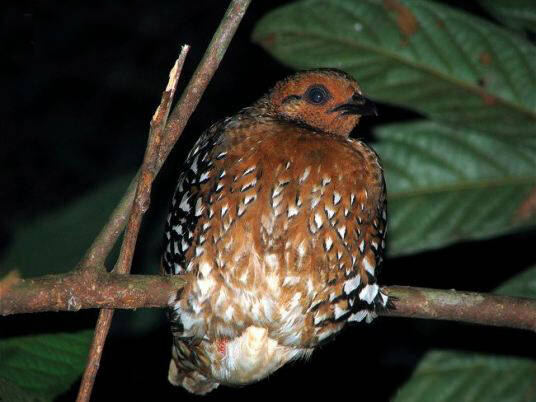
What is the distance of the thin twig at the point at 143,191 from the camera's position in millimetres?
2547

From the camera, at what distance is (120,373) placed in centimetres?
570

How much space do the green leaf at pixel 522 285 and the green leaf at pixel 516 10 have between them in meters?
1.13

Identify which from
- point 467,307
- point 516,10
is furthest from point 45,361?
point 516,10

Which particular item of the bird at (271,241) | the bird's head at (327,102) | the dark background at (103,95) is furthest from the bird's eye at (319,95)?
the dark background at (103,95)

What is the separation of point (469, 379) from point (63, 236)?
6.31 ft

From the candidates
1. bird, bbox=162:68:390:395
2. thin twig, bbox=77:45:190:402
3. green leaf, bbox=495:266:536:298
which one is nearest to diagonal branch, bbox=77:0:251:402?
thin twig, bbox=77:45:190:402

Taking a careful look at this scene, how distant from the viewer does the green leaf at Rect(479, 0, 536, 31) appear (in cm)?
386

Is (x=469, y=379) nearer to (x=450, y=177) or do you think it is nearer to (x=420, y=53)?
(x=450, y=177)

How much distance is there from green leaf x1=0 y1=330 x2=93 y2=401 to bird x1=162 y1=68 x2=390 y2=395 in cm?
45

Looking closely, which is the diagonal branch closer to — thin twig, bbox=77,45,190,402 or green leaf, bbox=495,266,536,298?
thin twig, bbox=77,45,190,402

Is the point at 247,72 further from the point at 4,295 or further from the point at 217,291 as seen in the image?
the point at 4,295

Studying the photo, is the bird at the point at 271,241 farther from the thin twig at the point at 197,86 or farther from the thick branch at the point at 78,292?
the thin twig at the point at 197,86

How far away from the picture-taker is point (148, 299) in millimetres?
2967

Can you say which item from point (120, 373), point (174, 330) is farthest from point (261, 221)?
point (120, 373)
